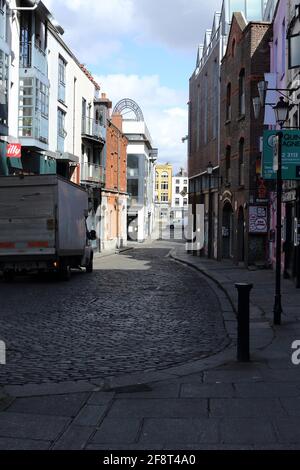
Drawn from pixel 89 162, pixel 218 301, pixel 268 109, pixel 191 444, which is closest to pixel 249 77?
pixel 268 109

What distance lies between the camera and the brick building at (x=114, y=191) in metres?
48.0

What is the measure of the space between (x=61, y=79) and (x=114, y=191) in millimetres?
18126

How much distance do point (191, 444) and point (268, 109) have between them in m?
18.6

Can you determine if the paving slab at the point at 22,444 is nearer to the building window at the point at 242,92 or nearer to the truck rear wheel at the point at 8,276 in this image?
the truck rear wheel at the point at 8,276

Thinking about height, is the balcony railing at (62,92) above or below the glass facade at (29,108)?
above

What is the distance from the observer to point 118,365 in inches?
297

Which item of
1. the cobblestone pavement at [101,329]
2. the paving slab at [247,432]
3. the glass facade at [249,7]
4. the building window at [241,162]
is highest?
the glass facade at [249,7]

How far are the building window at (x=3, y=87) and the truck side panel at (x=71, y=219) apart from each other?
518 centimetres

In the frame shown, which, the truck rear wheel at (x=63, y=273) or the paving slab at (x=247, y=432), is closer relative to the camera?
the paving slab at (x=247, y=432)

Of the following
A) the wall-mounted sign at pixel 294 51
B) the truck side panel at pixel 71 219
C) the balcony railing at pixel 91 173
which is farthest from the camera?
the balcony railing at pixel 91 173

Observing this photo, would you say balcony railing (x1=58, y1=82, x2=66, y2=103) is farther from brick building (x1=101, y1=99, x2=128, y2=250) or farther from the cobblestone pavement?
the cobblestone pavement

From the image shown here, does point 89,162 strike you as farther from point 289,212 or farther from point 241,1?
point 289,212

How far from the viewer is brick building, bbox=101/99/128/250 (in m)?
48.0

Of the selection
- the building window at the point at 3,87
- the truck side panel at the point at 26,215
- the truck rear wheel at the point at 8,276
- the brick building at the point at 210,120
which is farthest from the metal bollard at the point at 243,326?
the brick building at the point at 210,120
